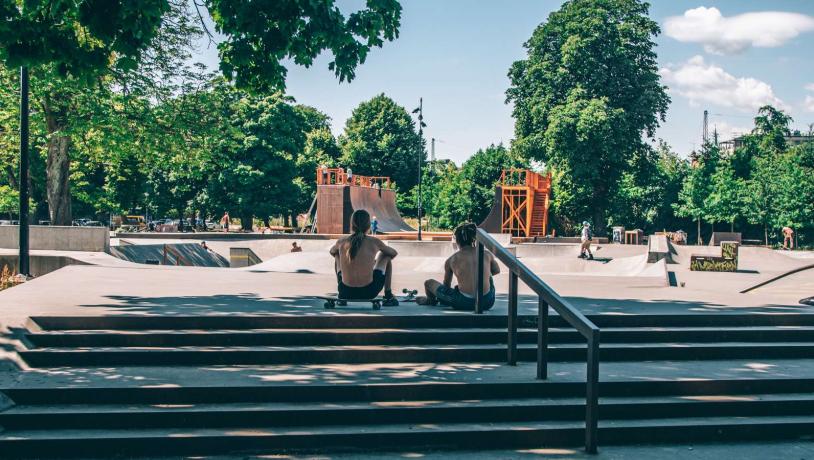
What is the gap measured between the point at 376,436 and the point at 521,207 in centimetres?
3776

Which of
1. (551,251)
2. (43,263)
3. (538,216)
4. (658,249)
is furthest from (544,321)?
(538,216)

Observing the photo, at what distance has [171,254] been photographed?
26.5m

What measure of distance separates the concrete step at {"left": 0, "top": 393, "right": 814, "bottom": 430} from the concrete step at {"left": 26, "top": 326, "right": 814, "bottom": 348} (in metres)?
1.21

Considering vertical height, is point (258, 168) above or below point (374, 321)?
above

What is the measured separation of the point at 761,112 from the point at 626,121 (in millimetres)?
36449

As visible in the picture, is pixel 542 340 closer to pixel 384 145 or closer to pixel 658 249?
pixel 658 249

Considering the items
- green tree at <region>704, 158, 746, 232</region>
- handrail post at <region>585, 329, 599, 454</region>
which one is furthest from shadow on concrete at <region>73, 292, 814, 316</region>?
green tree at <region>704, 158, 746, 232</region>

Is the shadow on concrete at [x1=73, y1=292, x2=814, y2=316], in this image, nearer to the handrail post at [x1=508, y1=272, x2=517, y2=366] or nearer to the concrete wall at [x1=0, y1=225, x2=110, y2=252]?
the handrail post at [x1=508, y1=272, x2=517, y2=366]

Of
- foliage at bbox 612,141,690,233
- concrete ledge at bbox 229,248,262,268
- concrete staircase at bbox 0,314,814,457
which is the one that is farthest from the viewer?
foliage at bbox 612,141,690,233

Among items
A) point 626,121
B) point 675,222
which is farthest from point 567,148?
point 675,222

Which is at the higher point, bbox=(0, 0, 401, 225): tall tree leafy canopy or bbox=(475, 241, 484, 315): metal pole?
bbox=(0, 0, 401, 225): tall tree leafy canopy

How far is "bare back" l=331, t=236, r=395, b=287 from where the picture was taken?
8.28 meters

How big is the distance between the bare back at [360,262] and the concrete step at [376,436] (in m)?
2.81

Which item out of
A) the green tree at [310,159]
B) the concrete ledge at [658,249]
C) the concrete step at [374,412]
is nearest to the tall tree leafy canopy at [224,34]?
the concrete step at [374,412]
